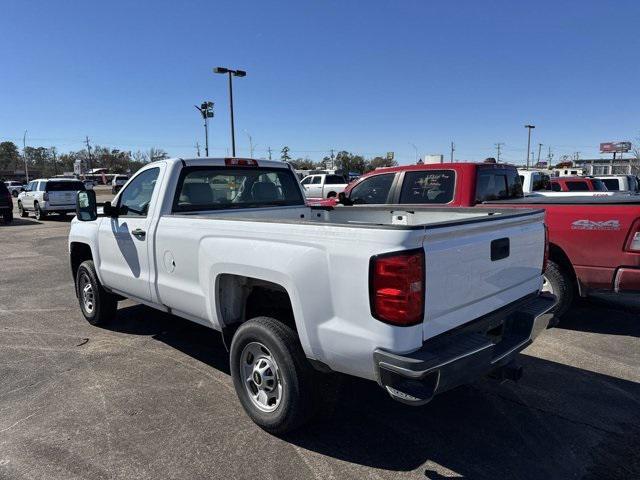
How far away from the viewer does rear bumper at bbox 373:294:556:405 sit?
2479mm

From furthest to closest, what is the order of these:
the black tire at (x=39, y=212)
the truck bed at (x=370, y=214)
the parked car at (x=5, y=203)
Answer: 1. the black tire at (x=39, y=212)
2. the parked car at (x=5, y=203)
3. the truck bed at (x=370, y=214)

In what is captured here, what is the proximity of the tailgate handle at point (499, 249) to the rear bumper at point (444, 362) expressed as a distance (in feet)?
1.24

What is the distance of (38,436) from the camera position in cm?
337

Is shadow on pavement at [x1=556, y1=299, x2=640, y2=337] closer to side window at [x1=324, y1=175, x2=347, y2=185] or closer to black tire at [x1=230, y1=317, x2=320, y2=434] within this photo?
black tire at [x1=230, y1=317, x2=320, y2=434]

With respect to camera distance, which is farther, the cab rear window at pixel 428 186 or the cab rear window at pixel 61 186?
the cab rear window at pixel 61 186

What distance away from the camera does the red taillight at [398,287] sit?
2.47m

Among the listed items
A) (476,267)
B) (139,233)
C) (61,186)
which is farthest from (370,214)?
(61,186)

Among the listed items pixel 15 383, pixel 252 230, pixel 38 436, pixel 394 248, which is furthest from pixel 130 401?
pixel 394 248

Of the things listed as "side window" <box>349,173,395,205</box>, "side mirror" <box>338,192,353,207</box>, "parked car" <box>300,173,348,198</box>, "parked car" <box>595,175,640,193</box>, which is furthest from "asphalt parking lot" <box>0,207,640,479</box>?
"parked car" <box>300,173,348,198</box>

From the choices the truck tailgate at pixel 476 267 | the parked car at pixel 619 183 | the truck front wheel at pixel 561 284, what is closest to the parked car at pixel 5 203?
the truck front wheel at pixel 561 284

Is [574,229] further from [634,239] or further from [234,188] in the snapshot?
[234,188]

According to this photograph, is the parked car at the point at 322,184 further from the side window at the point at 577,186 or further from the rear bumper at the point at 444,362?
the rear bumper at the point at 444,362

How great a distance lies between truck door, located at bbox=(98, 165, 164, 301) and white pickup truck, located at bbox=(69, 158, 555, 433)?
0.08ft

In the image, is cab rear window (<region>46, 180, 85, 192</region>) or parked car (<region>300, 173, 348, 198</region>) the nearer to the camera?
cab rear window (<region>46, 180, 85, 192</region>)
